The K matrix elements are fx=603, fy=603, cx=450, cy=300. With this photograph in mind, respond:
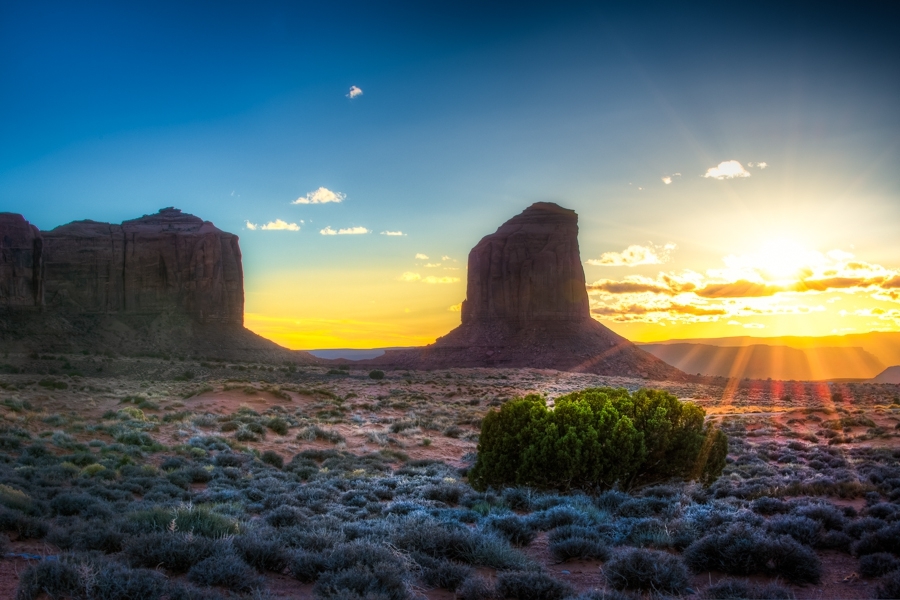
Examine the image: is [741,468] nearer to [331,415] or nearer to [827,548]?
[827,548]

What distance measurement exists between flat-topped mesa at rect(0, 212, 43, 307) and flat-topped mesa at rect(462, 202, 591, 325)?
6285 centimetres

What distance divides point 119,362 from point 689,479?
6347 centimetres

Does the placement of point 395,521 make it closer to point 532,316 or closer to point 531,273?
point 532,316

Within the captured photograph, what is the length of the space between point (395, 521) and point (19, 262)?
95.8 metres

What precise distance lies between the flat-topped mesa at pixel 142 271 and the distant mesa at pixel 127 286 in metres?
0.14

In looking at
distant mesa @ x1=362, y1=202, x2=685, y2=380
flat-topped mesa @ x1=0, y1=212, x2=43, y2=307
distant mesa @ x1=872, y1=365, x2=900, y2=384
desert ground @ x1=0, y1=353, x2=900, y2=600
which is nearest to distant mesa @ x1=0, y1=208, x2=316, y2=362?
flat-topped mesa @ x1=0, y1=212, x2=43, y2=307

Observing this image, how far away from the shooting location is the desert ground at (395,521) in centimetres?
629

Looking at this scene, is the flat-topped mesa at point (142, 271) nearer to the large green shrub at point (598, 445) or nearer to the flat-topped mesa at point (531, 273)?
the flat-topped mesa at point (531, 273)

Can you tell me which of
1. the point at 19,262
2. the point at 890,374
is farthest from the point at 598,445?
the point at 890,374

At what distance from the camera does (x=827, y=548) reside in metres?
7.76

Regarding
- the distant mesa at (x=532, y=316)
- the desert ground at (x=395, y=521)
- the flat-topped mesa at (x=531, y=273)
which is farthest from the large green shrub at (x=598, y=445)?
the flat-topped mesa at (x=531, y=273)

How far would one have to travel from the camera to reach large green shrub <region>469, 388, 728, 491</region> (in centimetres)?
1177

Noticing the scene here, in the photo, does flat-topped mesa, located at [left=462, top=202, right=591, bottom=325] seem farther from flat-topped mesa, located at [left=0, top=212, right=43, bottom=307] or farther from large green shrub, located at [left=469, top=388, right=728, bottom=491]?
large green shrub, located at [left=469, top=388, right=728, bottom=491]

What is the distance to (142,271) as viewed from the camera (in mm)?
92125
